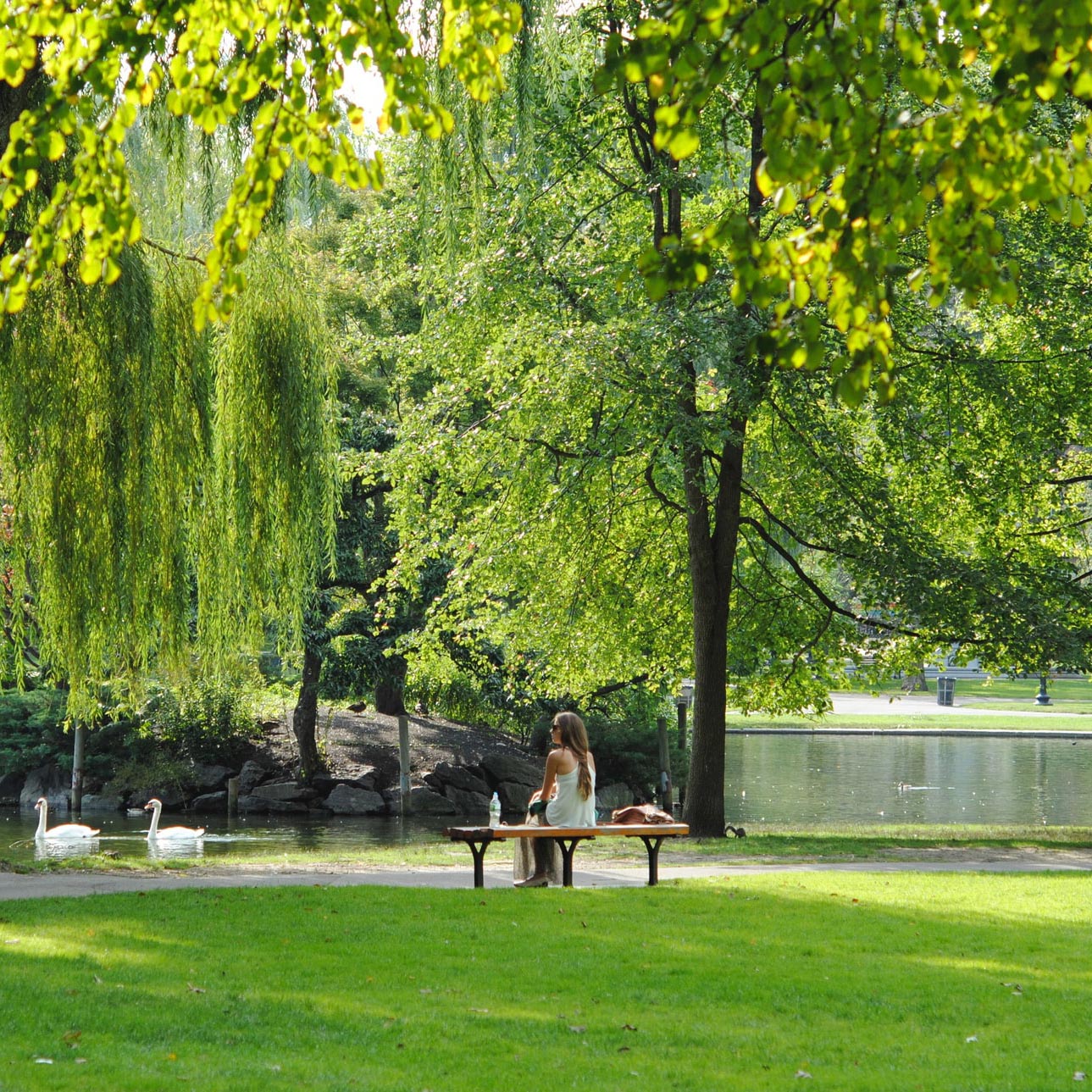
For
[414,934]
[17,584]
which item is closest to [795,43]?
[414,934]

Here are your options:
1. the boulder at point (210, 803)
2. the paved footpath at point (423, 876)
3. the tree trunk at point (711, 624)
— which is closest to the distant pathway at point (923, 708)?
the boulder at point (210, 803)

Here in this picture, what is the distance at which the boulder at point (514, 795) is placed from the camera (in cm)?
2856

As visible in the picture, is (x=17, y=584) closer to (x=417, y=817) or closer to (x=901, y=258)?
(x=901, y=258)

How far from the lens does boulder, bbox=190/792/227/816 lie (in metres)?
28.0

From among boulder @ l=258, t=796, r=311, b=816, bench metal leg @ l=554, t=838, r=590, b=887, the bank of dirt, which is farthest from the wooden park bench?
the bank of dirt

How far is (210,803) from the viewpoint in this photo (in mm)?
28266

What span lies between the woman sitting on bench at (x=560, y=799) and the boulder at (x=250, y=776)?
18.0 meters

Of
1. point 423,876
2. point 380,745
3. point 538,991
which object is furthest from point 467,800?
point 538,991

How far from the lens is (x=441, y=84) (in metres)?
9.66

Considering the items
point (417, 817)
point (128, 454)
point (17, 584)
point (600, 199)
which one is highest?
point (600, 199)

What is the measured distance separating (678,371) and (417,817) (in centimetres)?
1416

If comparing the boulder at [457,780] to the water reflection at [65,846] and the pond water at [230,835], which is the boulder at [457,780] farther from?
the water reflection at [65,846]

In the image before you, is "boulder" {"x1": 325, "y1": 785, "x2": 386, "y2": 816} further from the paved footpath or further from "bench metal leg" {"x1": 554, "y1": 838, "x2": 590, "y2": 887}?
"bench metal leg" {"x1": 554, "y1": 838, "x2": 590, "y2": 887}

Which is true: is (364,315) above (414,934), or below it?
above
